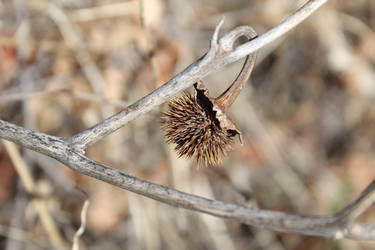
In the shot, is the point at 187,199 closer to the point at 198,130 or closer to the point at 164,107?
the point at 198,130

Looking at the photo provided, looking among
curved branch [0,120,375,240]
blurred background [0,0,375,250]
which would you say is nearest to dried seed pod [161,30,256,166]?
curved branch [0,120,375,240]

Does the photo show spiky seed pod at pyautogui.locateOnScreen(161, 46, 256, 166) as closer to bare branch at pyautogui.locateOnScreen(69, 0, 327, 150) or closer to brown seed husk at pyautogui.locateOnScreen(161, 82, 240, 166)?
brown seed husk at pyautogui.locateOnScreen(161, 82, 240, 166)

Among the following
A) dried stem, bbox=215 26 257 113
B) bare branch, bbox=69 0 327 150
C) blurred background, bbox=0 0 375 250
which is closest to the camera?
bare branch, bbox=69 0 327 150

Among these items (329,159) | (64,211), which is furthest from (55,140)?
(329,159)

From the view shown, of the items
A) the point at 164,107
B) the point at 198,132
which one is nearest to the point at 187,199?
the point at 198,132

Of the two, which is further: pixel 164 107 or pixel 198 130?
pixel 164 107

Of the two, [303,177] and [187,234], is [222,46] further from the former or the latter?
[303,177]
